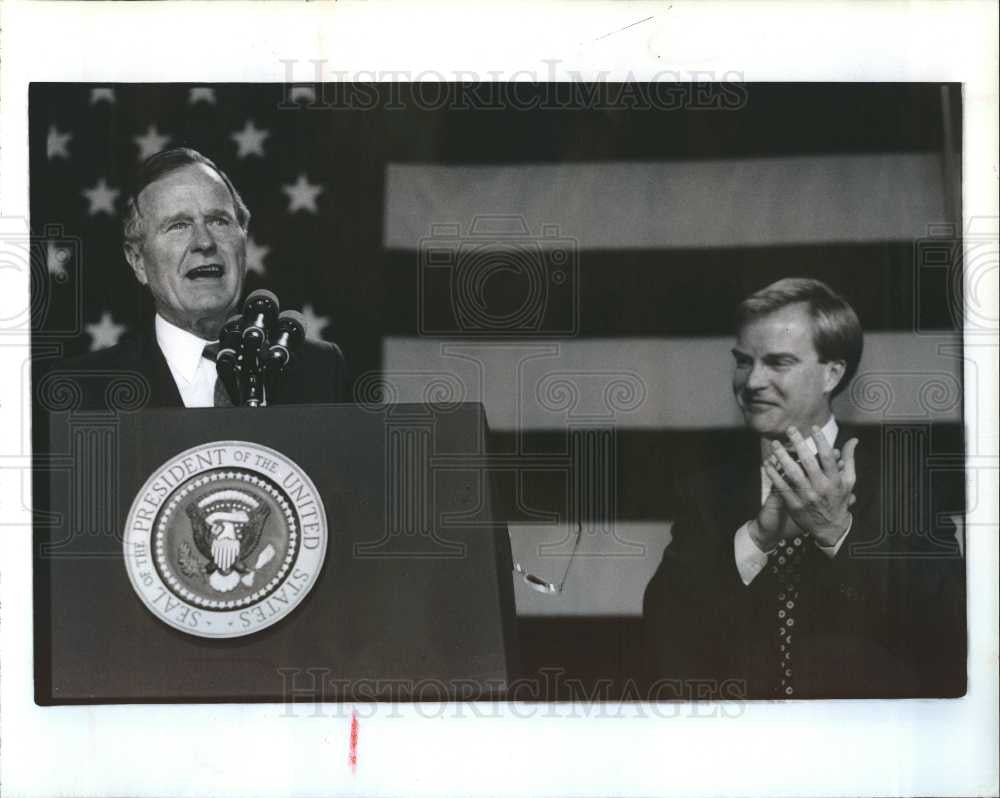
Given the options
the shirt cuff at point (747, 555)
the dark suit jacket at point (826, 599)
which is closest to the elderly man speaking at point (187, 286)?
the dark suit jacket at point (826, 599)

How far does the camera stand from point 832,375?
3.33 m

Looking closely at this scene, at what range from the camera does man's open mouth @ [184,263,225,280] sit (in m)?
3.33

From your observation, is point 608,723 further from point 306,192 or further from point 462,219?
point 306,192

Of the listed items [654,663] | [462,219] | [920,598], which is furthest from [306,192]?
[920,598]

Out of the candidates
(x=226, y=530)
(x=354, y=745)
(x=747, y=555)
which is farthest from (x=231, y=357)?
(x=747, y=555)

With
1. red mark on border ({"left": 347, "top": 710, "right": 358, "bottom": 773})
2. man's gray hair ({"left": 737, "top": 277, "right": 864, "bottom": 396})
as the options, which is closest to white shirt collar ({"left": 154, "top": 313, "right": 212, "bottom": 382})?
red mark on border ({"left": 347, "top": 710, "right": 358, "bottom": 773})

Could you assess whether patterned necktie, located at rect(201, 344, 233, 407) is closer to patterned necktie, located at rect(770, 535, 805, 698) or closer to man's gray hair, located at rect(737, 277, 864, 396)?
man's gray hair, located at rect(737, 277, 864, 396)

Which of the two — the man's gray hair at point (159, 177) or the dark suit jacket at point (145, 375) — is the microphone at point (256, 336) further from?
the man's gray hair at point (159, 177)

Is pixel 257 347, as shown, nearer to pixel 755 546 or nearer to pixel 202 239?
pixel 202 239

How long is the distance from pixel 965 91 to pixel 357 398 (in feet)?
6.51

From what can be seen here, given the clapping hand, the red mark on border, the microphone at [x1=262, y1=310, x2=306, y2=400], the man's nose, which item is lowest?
the red mark on border

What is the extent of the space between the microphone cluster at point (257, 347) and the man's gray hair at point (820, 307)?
134 centimetres

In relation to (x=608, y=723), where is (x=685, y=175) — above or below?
above

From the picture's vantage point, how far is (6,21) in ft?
10.9
